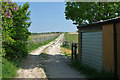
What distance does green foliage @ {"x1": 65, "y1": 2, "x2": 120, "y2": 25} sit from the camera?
1190 cm

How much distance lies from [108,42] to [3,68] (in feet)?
17.2

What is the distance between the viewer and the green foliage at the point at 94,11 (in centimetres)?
1190

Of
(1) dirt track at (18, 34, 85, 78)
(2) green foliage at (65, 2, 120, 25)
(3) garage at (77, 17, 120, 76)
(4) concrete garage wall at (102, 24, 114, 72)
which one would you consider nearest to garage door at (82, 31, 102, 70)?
(3) garage at (77, 17, 120, 76)

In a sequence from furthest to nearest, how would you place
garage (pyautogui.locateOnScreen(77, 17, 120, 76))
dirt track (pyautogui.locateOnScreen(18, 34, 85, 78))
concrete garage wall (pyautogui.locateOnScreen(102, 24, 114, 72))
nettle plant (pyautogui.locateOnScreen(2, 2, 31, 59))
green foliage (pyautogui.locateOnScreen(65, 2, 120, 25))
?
green foliage (pyautogui.locateOnScreen(65, 2, 120, 25)) → nettle plant (pyautogui.locateOnScreen(2, 2, 31, 59)) → dirt track (pyautogui.locateOnScreen(18, 34, 85, 78)) → concrete garage wall (pyautogui.locateOnScreen(102, 24, 114, 72)) → garage (pyautogui.locateOnScreen(77, 17, 120, 76))

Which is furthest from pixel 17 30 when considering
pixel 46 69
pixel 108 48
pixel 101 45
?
pixel 108 48

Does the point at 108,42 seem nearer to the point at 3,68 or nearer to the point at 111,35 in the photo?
the point at 111,35

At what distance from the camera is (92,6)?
40.5 feet

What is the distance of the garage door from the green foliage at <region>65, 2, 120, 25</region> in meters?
2.54

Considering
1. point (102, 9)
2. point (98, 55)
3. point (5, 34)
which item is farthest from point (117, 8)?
point (5, 34)

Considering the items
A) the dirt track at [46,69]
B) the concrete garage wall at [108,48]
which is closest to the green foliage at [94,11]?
the dirt track at [46,69]

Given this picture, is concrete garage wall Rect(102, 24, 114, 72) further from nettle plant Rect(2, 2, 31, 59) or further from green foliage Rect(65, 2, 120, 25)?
nettle plant Rect(2, 2, 31, 59)

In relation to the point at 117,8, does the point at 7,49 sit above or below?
below

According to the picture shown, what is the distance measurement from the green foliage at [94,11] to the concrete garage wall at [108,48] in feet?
16.4

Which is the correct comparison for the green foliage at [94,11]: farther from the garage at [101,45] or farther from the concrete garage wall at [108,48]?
the concrete garage wall at [108,48]
